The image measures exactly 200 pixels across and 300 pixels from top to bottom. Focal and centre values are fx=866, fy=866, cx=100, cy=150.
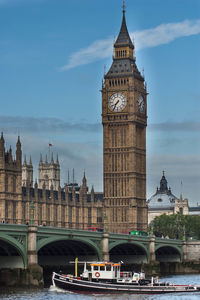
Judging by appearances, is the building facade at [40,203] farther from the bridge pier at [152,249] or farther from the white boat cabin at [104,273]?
the white boat cabin at [104,273]

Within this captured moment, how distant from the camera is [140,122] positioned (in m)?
174

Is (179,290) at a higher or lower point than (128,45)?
lower

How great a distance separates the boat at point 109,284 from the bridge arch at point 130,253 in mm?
30102

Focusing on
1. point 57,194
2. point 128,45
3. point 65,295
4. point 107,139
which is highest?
point 128,45

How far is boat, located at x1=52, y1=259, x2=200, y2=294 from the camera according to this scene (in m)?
86.9

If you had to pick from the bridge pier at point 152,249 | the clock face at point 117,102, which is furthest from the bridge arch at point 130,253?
the clock face at point 117,102

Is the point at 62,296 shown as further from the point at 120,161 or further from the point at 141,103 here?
the point at 141,103

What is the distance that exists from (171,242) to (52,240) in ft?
157

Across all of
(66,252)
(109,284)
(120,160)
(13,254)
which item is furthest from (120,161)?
(109,284)

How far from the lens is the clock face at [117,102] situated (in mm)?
172750

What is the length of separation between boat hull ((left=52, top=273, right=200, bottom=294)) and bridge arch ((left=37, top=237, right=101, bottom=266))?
15.8 meters

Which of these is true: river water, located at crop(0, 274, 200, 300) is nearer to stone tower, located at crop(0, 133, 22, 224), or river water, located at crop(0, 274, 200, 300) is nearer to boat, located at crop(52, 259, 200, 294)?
boat, located at crop(52, 259, 200, 294)

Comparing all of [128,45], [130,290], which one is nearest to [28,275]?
[130,290]

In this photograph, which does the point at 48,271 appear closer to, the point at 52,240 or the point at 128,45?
the point at 52,240
